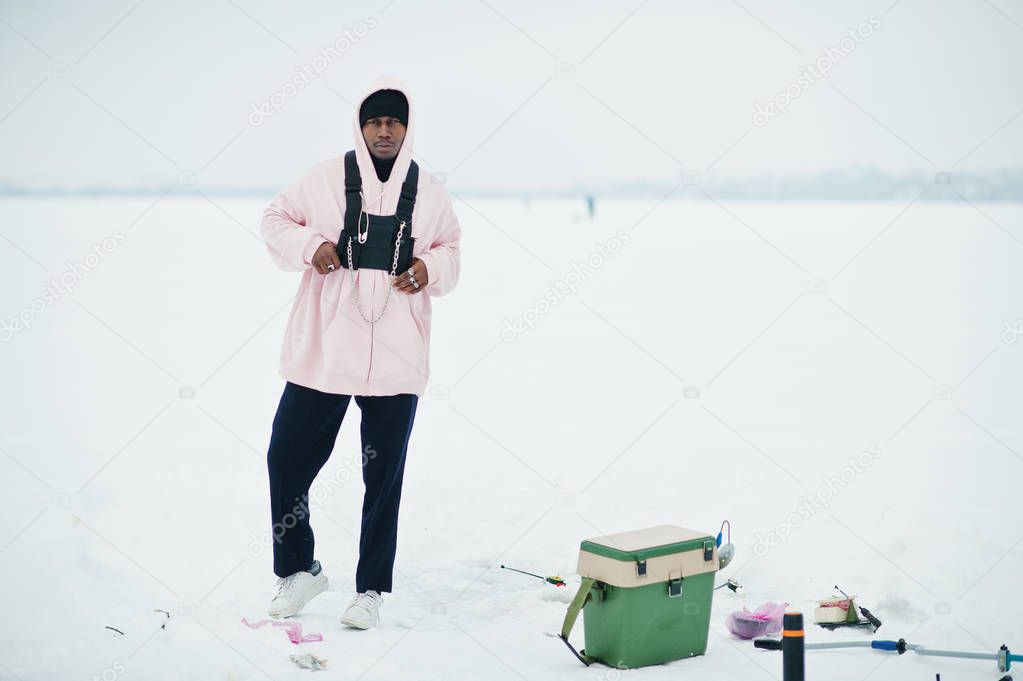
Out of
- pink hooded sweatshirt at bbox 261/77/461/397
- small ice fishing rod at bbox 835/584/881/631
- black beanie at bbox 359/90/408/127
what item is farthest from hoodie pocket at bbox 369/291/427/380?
small ice fishing rod at bbox 835/584/881/631

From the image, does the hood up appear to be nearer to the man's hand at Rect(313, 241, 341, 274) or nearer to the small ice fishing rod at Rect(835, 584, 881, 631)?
the man's hand at Rect(313, 241, 341, 274)

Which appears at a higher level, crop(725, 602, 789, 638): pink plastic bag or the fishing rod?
crop(725, 602, 789, 638): pink plastic bag

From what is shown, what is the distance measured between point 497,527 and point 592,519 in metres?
0.37

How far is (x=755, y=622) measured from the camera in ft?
8.99

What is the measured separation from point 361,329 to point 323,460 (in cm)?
40

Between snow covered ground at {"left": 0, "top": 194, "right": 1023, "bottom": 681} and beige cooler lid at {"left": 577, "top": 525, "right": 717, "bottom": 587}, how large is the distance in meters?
0.23

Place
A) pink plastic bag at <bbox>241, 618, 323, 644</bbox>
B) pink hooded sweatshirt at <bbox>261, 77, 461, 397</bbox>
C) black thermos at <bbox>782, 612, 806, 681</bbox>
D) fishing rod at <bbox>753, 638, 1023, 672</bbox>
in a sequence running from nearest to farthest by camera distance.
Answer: black thermos at <bbox>782, 612, 806, 681</bbox>, fishing rod at <bbox>753, 638, 1023, 672</bbox>, pink plastic bag at <bbox>241, 618, 323, 644</bbox>, pink hooded sweatshirt at <bbox>261, 77, 461, 397</bbox>

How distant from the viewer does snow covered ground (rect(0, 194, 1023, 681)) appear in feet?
8.75

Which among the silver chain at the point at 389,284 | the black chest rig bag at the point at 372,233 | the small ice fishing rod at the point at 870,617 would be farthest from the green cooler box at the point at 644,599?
the black chest rig bag at the point at 372,233

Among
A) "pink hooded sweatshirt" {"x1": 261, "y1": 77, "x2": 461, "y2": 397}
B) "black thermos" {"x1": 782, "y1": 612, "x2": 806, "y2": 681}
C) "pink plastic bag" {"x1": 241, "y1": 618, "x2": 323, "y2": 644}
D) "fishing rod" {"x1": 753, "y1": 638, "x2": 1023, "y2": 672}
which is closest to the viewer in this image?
"black thermos" {"x1": 782, "y1": 612, "x2": 806, "y2": 681}

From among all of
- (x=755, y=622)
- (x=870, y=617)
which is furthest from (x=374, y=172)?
(x=870, y=617)

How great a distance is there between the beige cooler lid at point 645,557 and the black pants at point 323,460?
571 mm

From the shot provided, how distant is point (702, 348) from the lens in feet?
23.8

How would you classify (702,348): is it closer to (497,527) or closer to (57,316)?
(497,527)
